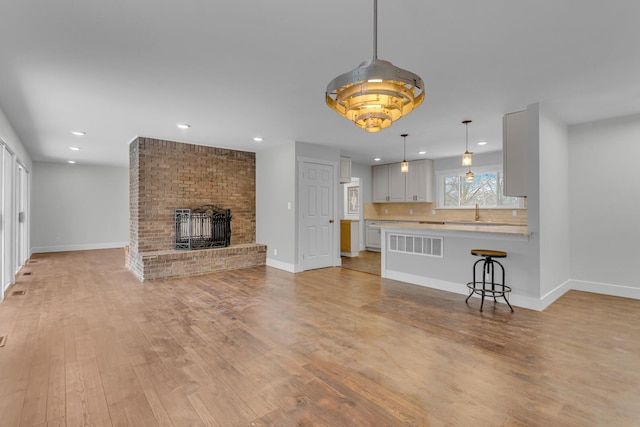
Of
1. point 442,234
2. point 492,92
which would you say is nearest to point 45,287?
point 442,234

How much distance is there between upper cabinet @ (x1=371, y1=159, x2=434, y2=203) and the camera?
7.94m

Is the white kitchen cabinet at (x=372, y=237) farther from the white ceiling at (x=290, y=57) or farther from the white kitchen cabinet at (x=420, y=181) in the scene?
the white ceiling at (x=290, y=57)

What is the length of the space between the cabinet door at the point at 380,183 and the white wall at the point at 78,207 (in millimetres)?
7673

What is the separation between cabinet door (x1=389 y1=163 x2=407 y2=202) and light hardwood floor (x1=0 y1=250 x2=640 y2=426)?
4.39 meters

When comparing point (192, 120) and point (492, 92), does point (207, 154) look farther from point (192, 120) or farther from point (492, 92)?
point (492, 92)

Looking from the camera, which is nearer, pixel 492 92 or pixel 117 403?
pixel 117 403

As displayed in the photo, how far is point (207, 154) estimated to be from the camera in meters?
6.27

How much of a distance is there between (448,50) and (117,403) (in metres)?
3.46

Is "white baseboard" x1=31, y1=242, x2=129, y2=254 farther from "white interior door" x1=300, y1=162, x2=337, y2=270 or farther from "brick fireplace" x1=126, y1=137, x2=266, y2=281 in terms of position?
"white interior door" x1=300, y1=162, x2=337, y2=270

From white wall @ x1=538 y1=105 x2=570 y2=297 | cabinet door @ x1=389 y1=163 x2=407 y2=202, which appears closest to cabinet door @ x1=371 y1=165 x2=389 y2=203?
cabinet door @ x1=389 y1=163 x2=407 y2=202

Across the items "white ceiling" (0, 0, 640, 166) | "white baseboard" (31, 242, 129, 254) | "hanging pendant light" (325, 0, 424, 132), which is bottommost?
"white baseboard" (31, 242, 129, 254)

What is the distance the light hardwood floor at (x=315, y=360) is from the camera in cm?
185

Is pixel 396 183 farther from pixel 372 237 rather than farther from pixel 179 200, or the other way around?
pixel 179 200

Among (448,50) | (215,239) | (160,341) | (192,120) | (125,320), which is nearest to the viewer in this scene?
(448,50)
